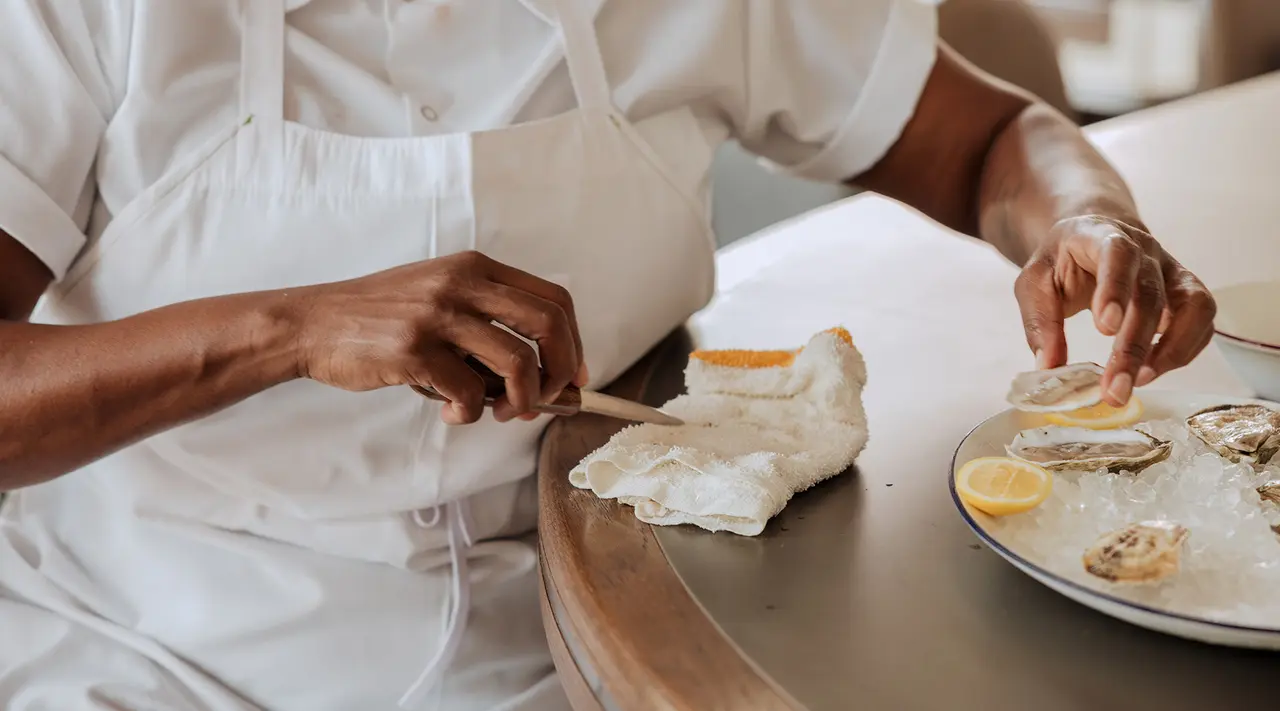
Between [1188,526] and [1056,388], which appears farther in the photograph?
[1056,388]

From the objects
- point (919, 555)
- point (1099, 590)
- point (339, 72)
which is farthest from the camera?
point (339, 72)

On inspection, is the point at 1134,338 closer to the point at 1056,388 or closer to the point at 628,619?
the point at 1056,388

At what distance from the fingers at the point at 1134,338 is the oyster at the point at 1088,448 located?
0.03 metres

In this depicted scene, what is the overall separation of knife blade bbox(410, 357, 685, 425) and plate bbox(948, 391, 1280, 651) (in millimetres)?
234

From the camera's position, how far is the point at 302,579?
95cm

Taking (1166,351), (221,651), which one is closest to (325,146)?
A: (221,651)

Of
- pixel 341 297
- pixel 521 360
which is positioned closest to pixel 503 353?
pixel 521 360

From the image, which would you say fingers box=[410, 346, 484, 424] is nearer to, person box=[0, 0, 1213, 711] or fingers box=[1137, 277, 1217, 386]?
person box=[0, 0, 1213, 711]

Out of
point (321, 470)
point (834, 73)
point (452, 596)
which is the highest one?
point (834, 73)

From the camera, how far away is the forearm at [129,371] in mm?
804

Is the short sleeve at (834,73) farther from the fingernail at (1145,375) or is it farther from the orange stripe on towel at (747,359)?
the fingernail at (1145,375)

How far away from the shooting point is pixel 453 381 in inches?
30.4

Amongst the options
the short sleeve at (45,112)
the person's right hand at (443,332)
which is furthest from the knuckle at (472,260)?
the short sleeve at (45,112)

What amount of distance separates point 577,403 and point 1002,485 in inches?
12.4
